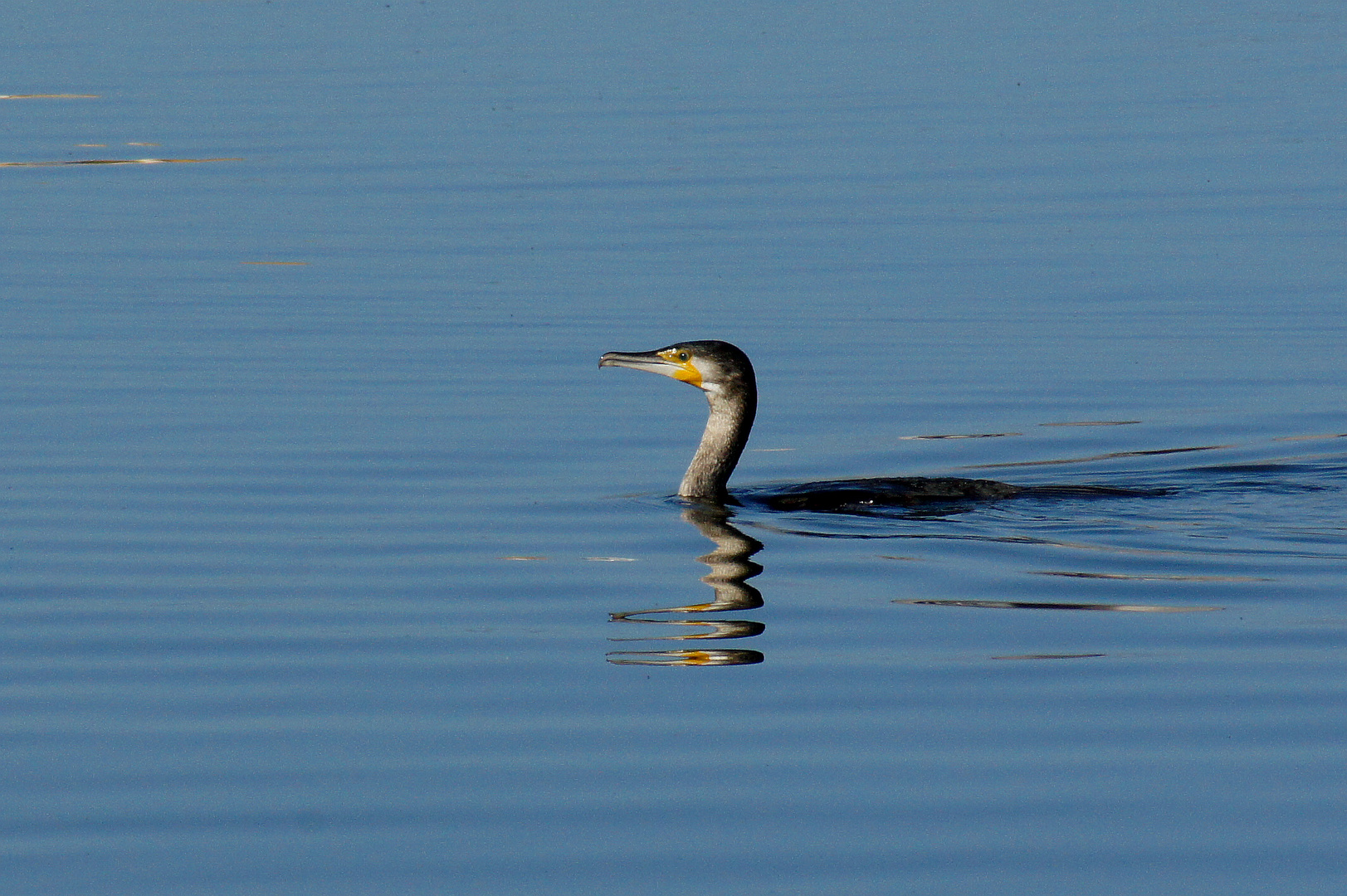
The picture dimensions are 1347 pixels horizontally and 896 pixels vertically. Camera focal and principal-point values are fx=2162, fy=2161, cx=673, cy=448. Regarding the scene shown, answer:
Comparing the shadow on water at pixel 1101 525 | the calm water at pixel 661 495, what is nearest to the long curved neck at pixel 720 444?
the shadow on water at pixel 1101 525

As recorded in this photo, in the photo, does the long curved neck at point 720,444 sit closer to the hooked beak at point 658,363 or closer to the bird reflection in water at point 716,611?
the hooked beak at point 658,363

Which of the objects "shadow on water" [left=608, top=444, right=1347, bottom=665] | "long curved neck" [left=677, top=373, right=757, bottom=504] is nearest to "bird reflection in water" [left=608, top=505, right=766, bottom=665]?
"shadow on water" [left=608, top=444, right=1347, bottom=665]

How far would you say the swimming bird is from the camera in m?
10.8

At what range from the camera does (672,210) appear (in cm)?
1969

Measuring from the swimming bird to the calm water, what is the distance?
282 mm

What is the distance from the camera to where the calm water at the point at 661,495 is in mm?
6230

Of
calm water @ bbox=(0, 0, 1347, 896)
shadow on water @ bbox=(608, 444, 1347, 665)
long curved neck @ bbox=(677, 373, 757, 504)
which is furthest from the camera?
long curved neck @ bbox=(677, 373, 757, 504)

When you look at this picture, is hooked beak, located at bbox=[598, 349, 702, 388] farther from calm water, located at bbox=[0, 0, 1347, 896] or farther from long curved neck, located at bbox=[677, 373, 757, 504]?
calm water, located at bbox=[0, 0, 1347, 896]

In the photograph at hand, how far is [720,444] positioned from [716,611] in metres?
2.96

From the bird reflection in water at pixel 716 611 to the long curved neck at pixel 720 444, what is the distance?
16.8 inches

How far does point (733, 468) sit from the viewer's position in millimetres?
11797

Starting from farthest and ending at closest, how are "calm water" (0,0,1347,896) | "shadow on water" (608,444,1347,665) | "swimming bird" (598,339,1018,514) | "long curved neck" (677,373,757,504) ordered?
"long curved neck" (677,373,757,504), "swimming bird" (598,339,1018,514), "shadow on water" (608,444,1347,665), "calm water" (0,0,1347,896)

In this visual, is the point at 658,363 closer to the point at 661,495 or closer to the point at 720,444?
the point at 720,444

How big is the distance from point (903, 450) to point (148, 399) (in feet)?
15.3
